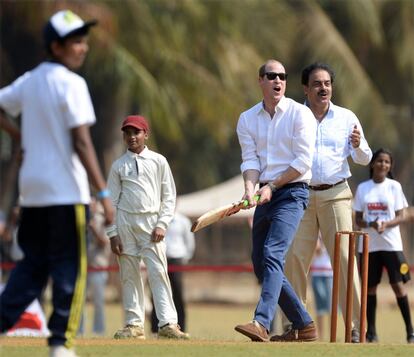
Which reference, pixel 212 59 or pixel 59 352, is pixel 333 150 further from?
pixel 212 59

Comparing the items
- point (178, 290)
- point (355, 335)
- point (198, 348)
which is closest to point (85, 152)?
point (198, 348)

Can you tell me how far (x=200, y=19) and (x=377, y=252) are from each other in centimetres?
1877

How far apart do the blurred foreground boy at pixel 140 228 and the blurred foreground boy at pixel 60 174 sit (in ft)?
10.2

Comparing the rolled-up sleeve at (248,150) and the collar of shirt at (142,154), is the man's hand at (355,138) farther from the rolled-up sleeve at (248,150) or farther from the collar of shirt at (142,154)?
the collar of shirt at (142,154)

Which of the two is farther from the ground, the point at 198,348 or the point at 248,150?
the point at 248,150

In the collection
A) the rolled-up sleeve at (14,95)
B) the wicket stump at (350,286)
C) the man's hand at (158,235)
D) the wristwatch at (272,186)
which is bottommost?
the wicket stump at (350,286)

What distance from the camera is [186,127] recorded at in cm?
3759

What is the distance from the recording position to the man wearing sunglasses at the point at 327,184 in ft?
36.7

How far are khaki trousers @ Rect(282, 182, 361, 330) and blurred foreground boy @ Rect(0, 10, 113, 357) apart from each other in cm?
360

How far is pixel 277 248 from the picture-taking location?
33.5 ft

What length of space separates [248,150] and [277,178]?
0.41m

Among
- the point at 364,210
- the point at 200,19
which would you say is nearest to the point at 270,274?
the point at 364,210

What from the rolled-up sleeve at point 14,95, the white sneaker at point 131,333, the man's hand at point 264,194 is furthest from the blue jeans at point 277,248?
the rolled-up sleeve at point 14,95

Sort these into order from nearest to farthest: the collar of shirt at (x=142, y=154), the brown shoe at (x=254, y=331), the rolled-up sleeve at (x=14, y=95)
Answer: the rolled-up sleeve at (x=14, y=95), the brown shoe at (x=254, y=331), the collar of shirt at (x=142, y=154)
